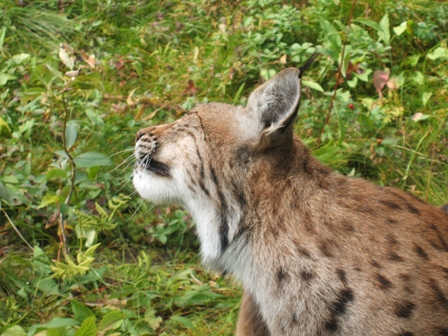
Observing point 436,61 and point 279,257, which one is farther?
point 436,61

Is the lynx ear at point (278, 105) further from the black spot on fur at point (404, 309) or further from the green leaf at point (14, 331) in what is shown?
the green leaf at point (14, 331)

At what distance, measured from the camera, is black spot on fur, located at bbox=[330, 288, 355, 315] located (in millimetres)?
3094

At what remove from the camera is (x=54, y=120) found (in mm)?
5633

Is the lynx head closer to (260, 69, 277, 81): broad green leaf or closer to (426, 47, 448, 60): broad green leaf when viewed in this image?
(260, 69, 277, 81): broad green leaf

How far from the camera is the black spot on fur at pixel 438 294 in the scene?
3104mm

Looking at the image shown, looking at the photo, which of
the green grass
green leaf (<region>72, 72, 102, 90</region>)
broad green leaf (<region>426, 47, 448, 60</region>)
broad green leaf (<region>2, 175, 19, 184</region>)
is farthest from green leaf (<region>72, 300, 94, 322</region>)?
broad green leaf (<region>426, 47, 448, 60</region>)

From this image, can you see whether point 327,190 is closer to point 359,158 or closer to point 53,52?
point 359,158

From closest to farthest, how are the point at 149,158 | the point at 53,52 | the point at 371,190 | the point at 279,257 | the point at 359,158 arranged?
the point at 279,257
the point at 371,190
the point at 149,158
the point at 359,158
the point at 53,52

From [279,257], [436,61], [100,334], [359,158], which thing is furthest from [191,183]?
[436,61]

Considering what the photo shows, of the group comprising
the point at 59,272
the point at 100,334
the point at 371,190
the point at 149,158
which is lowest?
the point at 100,334

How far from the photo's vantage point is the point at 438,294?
311cm

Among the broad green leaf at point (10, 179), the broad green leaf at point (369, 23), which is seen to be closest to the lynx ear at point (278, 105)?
the broad green leaf at point (10, 179)

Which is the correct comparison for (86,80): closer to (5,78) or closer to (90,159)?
(90,159)

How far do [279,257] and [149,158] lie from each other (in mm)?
859
